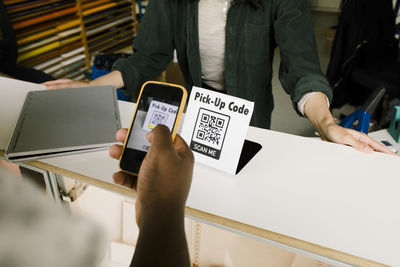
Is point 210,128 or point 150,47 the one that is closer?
point 210,128

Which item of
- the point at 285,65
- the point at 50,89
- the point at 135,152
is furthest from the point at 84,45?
the point at 135,152

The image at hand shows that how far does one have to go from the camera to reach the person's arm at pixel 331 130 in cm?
88

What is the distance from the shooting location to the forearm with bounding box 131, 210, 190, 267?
404 millimetres

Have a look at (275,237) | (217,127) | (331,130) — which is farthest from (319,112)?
(275,237)

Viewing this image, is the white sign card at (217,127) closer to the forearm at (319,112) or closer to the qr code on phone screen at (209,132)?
the qr code on phone screen at (209,132)

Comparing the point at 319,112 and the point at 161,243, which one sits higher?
the point at 161,243

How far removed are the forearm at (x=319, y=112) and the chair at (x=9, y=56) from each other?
2129mm

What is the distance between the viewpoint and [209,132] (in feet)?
2.67

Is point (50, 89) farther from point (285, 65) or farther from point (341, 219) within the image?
point (341, 219)

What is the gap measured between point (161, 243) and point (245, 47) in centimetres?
113

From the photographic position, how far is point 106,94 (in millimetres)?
1095

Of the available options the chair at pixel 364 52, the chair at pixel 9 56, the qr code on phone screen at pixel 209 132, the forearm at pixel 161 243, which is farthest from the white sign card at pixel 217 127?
the chair at pixel 9 56

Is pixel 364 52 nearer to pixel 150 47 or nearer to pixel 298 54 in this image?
pixel 298 54

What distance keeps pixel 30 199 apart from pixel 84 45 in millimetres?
3493
